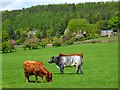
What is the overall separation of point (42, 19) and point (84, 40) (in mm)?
19773

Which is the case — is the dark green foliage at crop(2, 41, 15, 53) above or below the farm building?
below

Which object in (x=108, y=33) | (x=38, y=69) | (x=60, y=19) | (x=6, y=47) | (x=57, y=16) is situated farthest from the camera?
(x=57, y=16)

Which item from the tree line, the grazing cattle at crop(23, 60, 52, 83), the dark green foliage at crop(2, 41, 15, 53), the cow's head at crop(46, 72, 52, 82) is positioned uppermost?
the tree line

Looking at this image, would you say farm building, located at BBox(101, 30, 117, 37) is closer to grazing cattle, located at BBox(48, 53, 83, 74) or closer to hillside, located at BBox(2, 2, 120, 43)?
hillside, located at BBox(2, 2, 120, 43)

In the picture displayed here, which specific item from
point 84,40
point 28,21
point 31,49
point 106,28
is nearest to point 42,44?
point 31,49

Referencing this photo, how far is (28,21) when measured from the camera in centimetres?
4794

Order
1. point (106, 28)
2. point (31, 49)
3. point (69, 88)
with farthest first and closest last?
1. point (106, 28)
2. point (31, 49)
3. point (69, 88)

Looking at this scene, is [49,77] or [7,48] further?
[7,48]

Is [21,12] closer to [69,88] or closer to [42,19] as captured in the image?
[42,19]

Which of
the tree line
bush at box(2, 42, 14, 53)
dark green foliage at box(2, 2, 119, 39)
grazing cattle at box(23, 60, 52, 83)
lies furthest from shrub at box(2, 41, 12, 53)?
grazing cattle at box(23, 60, 52, 83)

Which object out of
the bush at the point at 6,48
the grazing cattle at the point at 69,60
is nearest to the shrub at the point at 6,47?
the bush at the point at 6,48

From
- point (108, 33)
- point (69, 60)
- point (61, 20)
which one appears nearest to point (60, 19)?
point (61, 20)

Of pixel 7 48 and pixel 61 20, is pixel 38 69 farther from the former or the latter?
pixel 61 20

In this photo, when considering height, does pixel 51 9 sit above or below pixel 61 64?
above
